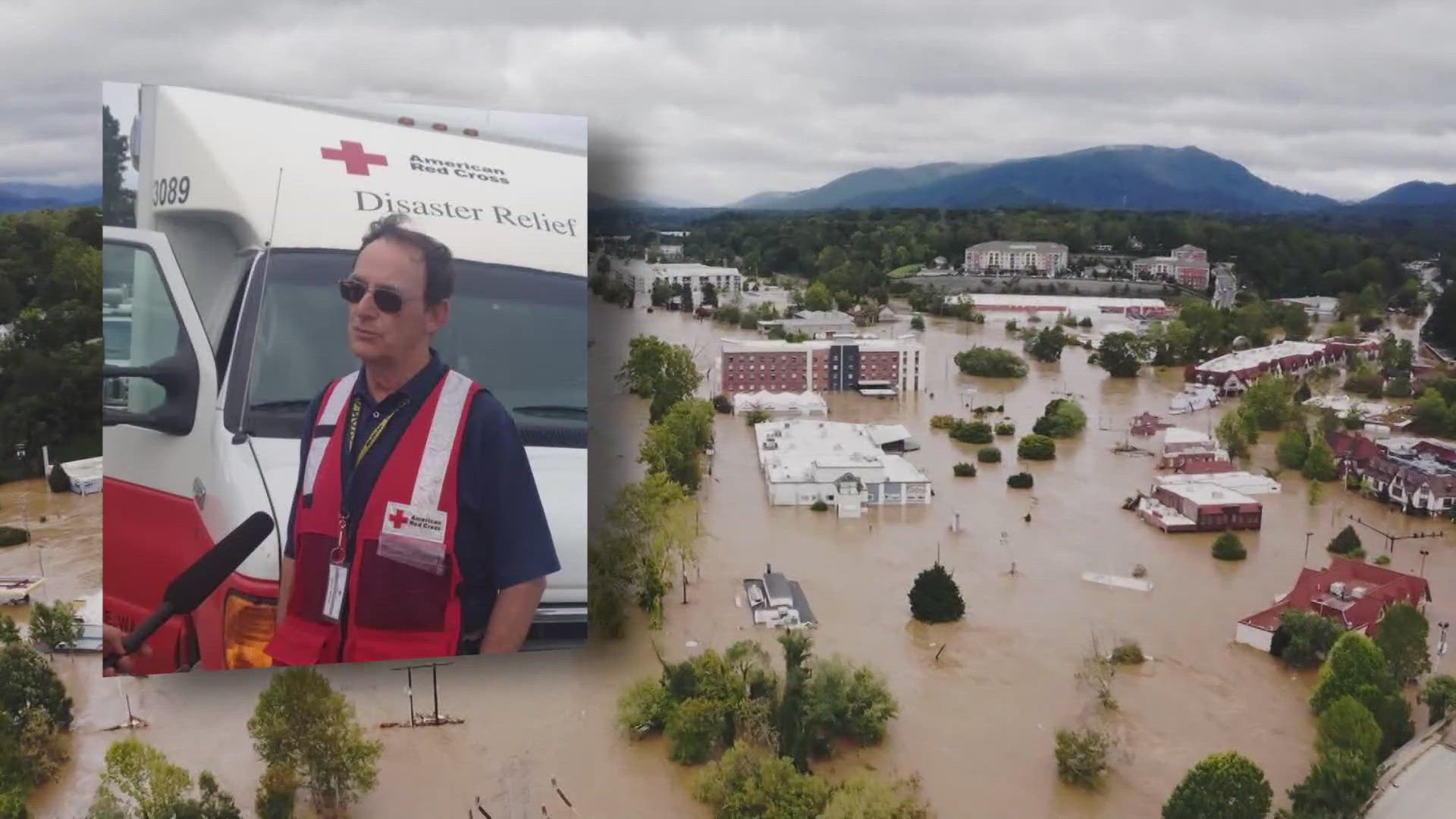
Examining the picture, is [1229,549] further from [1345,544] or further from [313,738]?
[313,738]

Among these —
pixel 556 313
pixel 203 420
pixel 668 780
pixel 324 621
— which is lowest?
pixel 668 780

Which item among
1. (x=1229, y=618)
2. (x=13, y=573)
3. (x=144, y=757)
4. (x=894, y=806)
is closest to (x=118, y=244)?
(x=144, y=757)

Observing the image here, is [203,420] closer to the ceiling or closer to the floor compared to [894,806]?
closer to the ceiling

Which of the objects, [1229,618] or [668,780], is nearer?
[668,780]

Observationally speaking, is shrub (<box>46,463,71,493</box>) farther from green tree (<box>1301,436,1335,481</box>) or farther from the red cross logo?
green tree (<box>1301,436,1335,481</box>)

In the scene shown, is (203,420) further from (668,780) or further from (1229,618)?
(1229,618)

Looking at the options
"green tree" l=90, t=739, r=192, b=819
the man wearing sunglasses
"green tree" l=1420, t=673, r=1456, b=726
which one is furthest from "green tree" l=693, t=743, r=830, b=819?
"green tree" l=1420, t=673, r=1456, b=726

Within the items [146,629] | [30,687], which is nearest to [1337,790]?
[146,629]
